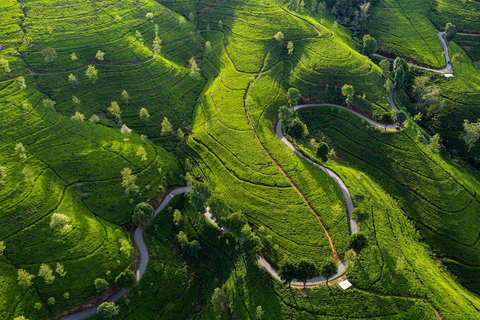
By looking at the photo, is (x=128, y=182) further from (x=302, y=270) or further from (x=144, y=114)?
(x=302, y=270)

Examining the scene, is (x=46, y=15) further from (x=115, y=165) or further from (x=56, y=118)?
(x=115, y=165)

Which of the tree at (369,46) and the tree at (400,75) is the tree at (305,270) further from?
the tree at (369,46)

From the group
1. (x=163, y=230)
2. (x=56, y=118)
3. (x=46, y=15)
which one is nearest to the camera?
(x=163, y=230)

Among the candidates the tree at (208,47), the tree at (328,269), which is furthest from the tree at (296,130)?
the tree at (208,47)

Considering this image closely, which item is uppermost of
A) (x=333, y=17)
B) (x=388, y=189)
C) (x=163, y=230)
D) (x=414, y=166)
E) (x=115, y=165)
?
(x=333, y=17)

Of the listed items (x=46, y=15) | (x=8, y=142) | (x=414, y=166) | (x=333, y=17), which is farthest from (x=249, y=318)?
(x=333, y=17)

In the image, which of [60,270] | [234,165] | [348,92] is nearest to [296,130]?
[234,165]
